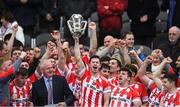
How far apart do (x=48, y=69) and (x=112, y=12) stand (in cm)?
447

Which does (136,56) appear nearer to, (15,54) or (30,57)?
(30,57)

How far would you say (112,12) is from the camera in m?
18.2

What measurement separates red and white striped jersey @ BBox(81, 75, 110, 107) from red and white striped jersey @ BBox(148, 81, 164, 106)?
93 cm

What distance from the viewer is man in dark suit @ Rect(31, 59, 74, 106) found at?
14203mm

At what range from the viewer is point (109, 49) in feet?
50.7

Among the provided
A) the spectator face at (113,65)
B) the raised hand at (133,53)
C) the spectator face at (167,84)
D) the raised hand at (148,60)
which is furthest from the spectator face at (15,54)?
the spectator face at (167,84)

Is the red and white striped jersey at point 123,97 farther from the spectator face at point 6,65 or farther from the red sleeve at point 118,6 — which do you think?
the red sleeve at point 118,6

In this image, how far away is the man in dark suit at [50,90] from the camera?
14203 mm

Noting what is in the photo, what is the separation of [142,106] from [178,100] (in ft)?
3.70

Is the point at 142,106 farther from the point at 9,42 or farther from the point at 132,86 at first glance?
the point at 9,42

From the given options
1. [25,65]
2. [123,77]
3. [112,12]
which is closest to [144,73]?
[123,77]

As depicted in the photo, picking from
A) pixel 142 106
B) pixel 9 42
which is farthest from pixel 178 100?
pixel 9 42

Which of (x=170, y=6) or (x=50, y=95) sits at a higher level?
(x=170, y=6)

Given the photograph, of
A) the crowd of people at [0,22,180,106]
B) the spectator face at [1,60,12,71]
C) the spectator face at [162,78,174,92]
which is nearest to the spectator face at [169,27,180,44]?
the crowd of people at [0,22,180,106]
